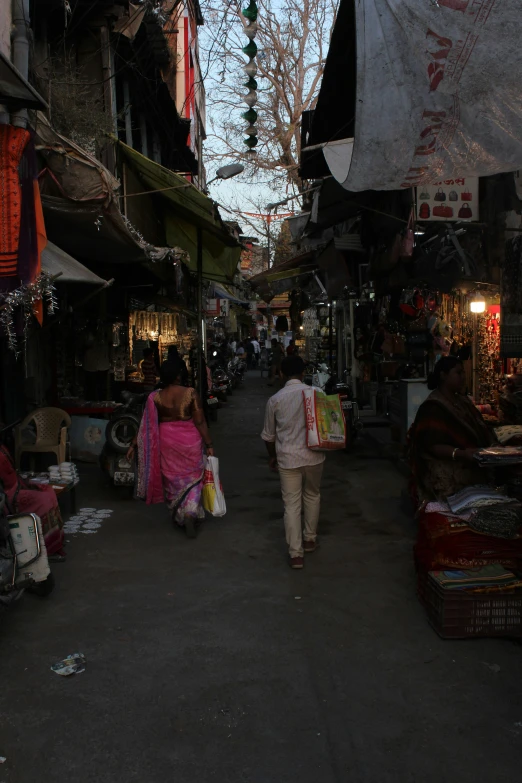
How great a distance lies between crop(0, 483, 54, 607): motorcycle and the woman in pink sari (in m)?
1.90

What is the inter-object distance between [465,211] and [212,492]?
5004mm

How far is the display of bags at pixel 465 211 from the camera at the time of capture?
8.77 metres

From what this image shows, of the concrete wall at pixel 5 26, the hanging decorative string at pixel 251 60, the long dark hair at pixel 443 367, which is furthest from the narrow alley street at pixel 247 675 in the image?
the hanging decorative string at pixel 251 60

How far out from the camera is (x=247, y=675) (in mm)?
3826

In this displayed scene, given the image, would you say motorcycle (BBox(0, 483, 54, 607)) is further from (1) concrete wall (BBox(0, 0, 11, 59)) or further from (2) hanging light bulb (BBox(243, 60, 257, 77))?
(2) hanging light bulb (BBox(243, 60, 257, 77))

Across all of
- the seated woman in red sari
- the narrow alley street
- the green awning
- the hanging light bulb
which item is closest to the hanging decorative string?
the hanging light bulb

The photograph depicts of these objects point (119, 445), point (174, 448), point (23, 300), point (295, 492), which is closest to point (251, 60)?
point (119, 445)

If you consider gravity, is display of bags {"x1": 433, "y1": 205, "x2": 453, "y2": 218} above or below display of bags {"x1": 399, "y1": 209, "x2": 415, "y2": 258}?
above

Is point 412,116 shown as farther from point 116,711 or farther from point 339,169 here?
point 116,711

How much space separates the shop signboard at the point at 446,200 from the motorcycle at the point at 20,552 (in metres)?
6.25

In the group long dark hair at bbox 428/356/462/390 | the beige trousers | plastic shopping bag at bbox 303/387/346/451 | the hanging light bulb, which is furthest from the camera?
the hanging light bulb

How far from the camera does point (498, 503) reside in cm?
467

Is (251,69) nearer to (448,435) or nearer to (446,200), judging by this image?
(446,200)

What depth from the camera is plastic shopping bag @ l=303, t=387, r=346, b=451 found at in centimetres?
554
